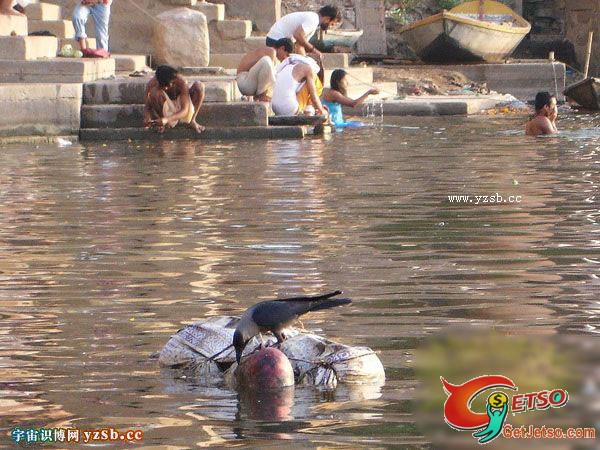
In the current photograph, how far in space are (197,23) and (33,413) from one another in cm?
1468

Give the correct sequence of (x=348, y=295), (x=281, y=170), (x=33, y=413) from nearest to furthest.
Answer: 1. (x=33, y=413)
2. (x=348, y=295)
3. (x=281, y=170)

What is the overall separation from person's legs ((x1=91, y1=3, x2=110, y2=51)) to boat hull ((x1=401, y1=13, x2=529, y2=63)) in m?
10.1

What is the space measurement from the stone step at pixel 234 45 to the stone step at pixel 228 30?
48mm

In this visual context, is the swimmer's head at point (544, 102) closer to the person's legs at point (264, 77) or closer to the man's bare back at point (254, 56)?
the person's legs at point (264, 77)

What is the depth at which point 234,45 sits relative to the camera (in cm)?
2109

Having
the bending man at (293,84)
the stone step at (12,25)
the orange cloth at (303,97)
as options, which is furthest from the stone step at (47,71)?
the orange cloth at (303,97)

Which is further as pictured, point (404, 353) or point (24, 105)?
point (24, 105)

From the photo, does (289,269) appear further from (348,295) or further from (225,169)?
(225,169)

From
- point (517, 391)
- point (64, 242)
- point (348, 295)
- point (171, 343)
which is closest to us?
point (517, 391)

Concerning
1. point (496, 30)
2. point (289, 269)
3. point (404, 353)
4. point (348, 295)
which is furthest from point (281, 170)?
point (496, 30)

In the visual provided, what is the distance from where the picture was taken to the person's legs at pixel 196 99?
600 inches

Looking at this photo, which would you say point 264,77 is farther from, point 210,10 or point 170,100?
point 210,10

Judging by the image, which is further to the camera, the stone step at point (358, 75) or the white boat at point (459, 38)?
the white boat at point (459, 38)

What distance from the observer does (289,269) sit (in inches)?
278
